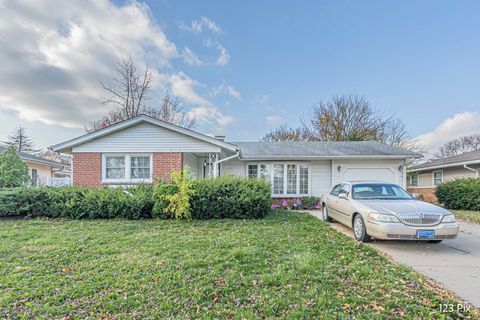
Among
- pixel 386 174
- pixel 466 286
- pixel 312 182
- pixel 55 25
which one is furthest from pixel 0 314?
pixel 386 174

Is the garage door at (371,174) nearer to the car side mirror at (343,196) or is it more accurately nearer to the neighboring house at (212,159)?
the neighboring house at (212,159)

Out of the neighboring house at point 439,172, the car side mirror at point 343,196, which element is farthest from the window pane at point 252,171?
the neighboring house at point 439,172

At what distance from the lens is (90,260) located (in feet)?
14.9

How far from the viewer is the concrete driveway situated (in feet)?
12.0

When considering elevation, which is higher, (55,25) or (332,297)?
(55,25)

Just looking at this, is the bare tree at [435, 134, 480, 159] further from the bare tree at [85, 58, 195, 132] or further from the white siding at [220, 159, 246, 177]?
the bare tree at [85, 58, 195, 132]

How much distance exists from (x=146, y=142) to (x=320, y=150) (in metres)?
9.56

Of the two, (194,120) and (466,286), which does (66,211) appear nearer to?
(466,286)

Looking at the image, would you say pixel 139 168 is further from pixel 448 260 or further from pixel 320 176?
pixel 448 260

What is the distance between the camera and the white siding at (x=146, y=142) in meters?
11.2

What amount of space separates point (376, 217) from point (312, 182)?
834cm

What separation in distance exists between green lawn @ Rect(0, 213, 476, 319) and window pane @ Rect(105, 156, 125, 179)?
512cm

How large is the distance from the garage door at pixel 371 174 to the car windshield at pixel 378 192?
21.7 feet

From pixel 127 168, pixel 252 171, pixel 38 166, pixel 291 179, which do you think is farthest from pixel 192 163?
pixel 38 166
